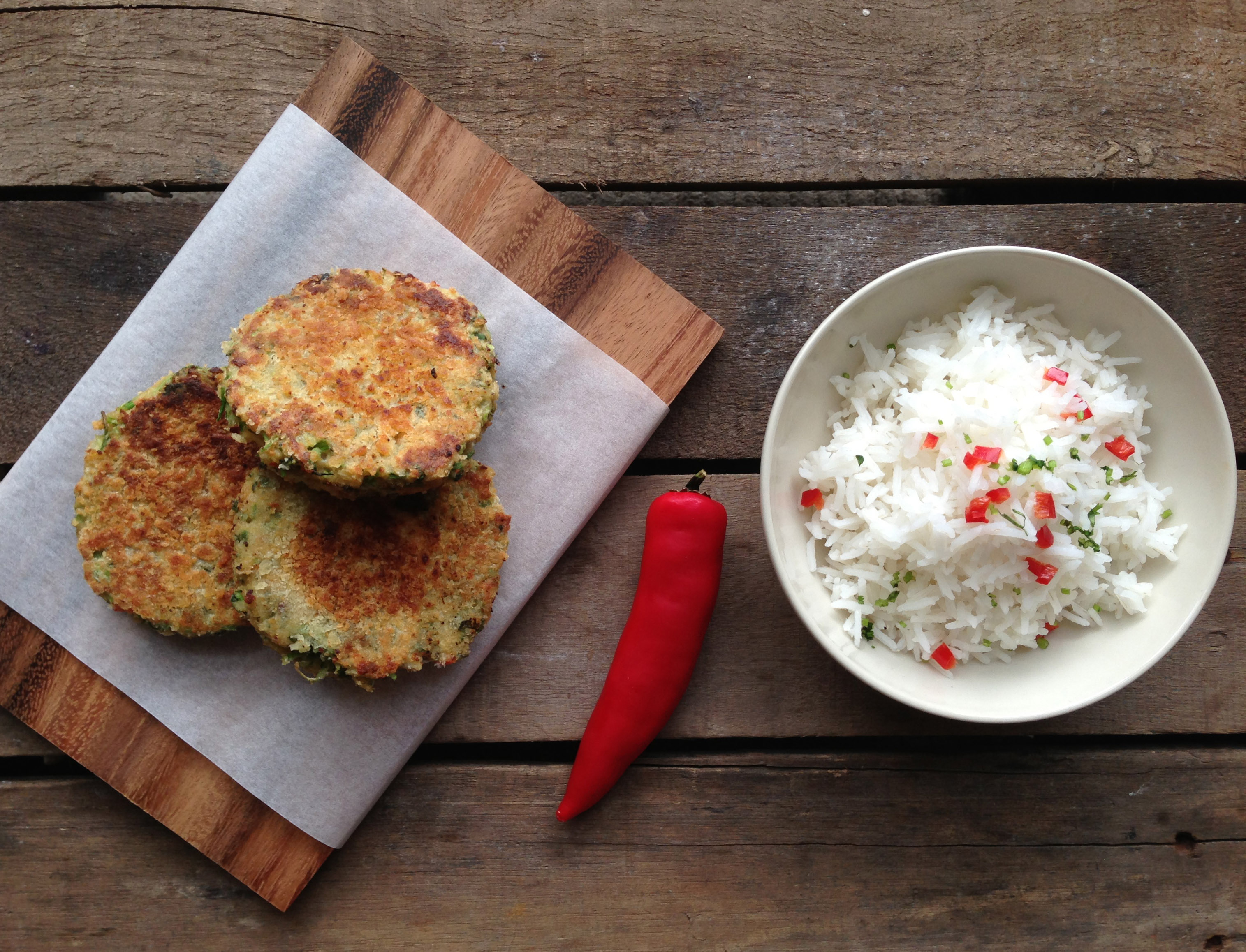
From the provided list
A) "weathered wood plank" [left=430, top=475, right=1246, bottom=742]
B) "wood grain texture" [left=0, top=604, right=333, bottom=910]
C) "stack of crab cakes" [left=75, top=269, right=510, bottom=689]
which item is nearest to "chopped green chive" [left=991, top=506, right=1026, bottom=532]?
"weathered wood plank" [left=430, top=475, right=1246, bottom=742]

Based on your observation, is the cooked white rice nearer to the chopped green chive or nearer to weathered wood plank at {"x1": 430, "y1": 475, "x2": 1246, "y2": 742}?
the chopped green chive

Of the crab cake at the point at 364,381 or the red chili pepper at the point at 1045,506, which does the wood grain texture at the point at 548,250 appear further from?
the red chili pepper at the point at 1045,506

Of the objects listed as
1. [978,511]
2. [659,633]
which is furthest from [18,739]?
[978,511]

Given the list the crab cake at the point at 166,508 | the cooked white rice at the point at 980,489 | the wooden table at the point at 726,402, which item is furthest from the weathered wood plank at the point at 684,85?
the crab cake at the point at 166,508

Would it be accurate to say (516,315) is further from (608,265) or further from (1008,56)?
(1008,56)

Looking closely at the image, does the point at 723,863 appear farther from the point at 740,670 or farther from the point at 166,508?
the point at 166,508
